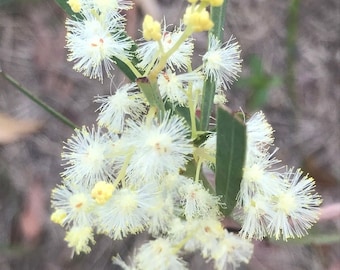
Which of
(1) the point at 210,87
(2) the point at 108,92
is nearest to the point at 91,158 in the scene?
(1) the point at 210,87

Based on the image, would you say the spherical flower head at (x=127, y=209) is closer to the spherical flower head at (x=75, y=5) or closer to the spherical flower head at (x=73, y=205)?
the spherical flower head at (x=73, y=205)

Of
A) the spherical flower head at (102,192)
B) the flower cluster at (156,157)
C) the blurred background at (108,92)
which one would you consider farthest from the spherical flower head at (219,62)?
the blurred background at (108,92)

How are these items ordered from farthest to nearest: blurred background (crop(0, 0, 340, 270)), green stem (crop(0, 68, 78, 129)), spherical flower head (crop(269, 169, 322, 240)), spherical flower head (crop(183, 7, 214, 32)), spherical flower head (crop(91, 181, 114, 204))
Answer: blurred background (crop(0, 0, 340, 270)) < green stem (crop(0, 68, 78, 129)) < spherical flower head (crop(269, 169, 322, 240)) < spherical flower head (crop(91, 181, 114, 204)) < spherical flower head (crop(183, 7, 214, 32))

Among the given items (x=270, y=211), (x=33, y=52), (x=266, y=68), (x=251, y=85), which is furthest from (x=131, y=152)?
(x=33, y=52)

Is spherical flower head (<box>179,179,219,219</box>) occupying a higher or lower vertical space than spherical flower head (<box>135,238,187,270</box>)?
higher

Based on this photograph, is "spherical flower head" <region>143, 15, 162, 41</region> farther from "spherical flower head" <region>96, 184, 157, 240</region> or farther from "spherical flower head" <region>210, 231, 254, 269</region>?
"spherical flower head" <region>210, 231, 254, 269</region>

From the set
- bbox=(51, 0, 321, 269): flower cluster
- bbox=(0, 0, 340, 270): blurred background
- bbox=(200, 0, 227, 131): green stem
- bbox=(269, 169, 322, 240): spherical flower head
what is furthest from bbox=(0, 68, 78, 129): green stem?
bbox=(0, 0, 340, 270): blurred background
